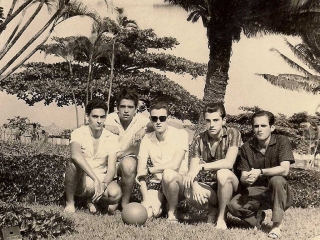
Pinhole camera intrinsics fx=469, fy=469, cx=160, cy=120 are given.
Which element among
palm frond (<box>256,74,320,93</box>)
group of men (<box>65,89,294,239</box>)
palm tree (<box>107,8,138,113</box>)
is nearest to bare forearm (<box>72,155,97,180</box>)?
group of men (<box>65,89,294,239</box>)

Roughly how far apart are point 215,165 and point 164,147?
0.67 meters

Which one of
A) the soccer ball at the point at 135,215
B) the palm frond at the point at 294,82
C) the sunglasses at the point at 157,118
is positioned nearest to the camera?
the soccer ball at the point at 135,215

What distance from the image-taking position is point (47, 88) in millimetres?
15617

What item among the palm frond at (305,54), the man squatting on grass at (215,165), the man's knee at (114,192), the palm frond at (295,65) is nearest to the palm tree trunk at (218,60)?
the palm frond at (305,54)

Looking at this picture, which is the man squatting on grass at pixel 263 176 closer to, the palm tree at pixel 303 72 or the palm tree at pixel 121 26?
the palm tree at pixel 121 26

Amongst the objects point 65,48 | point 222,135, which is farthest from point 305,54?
point 222,135

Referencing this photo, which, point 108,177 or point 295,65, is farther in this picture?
point 295,65

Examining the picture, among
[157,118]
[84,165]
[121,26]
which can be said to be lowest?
[84,165]

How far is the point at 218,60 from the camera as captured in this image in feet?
38.1

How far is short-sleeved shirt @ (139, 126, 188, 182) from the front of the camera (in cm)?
510

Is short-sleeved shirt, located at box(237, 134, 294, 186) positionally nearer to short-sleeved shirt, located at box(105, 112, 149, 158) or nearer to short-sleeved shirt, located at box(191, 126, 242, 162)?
short-sleeved shirt, located at box(191, 126, 242, 162)

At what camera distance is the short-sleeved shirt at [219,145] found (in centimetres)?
491

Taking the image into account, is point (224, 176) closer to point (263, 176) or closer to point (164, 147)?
point (263, 176)

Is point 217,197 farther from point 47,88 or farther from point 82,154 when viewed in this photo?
point 47,88
